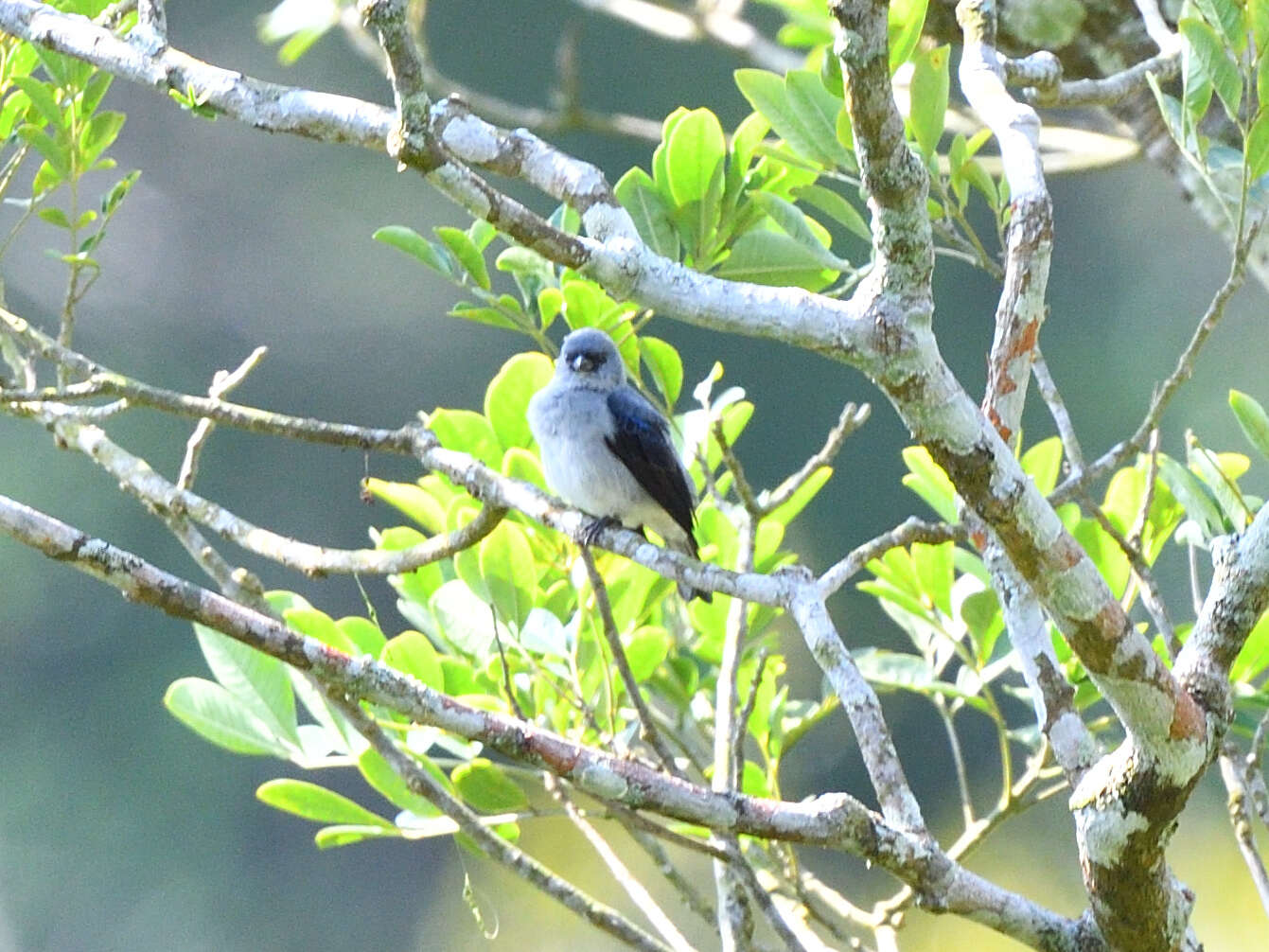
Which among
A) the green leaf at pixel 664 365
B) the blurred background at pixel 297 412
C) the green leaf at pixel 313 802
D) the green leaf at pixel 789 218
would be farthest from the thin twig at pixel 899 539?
the blurred background at pixel 297 412

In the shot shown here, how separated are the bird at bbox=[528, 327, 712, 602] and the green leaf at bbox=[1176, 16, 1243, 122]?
210 centimetres

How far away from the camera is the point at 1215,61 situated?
2.33 meters

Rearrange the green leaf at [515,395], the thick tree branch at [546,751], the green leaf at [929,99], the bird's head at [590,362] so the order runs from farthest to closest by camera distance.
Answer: the bird's head at [590,362] < the green leaf at [515,395] < the green leaf at [929,99] < the thick tree branch at [546,751]

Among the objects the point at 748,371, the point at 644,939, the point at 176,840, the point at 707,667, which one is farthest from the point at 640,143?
the point at 644,939

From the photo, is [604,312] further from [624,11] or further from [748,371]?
[748,371]

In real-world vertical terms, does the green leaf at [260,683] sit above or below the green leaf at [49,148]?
below

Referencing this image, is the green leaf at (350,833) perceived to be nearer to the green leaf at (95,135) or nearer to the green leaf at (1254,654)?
the green leaf at (95,135)

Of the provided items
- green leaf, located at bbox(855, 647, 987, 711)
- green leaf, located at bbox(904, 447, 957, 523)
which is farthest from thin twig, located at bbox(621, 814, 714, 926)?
green leaf, located at bbox(904, 447, 957, 523)

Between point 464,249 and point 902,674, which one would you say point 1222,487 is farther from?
point 464,249

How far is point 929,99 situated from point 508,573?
1167 mm

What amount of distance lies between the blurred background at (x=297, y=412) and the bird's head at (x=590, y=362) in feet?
18.0

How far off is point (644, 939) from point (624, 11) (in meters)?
3.36

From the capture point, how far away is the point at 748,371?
39.4ft

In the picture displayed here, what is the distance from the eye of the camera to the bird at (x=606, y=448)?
14.2 ft
